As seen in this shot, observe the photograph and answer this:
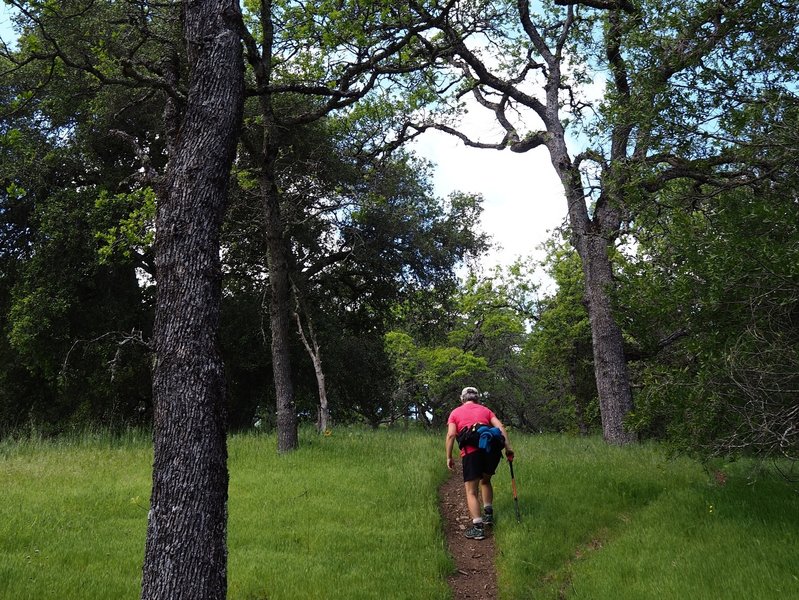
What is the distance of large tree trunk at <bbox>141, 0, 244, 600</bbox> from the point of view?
447cm

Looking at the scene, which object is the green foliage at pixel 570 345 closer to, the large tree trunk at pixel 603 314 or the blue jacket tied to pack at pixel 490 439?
the large tree trunk at pixel 603 314

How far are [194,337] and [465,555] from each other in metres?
5.32

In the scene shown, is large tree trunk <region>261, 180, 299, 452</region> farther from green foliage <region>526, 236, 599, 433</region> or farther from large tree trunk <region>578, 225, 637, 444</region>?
green foliage <region>526, 236, 599, 433</region>

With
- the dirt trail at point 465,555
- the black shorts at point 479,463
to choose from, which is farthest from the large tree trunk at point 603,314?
the black shorts at point 479,463

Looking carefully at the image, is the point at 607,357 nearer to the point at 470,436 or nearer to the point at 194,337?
the point at 470,436

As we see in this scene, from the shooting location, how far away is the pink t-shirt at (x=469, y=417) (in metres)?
9.03

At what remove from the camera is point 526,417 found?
46.7m

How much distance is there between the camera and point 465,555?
8242 millimetres

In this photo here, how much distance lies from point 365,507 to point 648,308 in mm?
4953

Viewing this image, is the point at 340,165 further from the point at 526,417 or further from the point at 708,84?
the point at 526,417

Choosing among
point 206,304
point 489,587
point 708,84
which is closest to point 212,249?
point 206,304

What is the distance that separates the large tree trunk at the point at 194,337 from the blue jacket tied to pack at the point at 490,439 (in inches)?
190

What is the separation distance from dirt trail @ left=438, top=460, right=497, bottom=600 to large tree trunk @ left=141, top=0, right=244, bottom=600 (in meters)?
3.56

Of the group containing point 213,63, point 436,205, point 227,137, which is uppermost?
point 436,205
